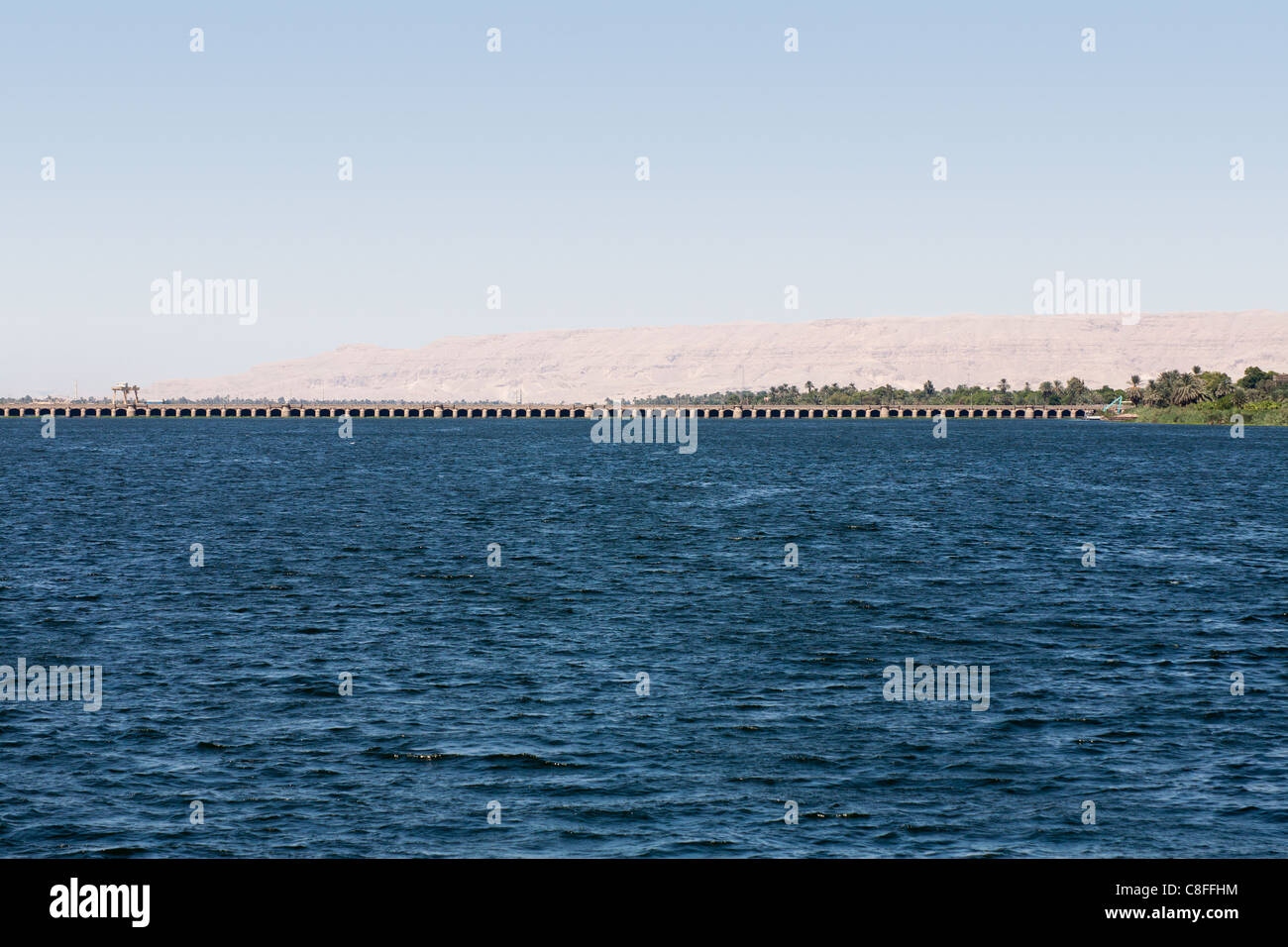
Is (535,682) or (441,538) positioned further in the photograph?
(441,538)

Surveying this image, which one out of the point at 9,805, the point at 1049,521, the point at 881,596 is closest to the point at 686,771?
the point at 9,805

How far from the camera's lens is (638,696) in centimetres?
3781

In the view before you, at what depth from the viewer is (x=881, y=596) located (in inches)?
2314

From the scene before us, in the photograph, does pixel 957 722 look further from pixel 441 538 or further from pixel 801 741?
pixel 441 538

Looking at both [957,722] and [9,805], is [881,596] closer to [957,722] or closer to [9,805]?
[957,722]

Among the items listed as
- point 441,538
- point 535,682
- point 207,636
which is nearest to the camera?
point 535,682

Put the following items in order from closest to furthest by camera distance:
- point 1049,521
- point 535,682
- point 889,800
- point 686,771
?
point 889,800 < point 686,771 < point 535,682 < point 1049,521

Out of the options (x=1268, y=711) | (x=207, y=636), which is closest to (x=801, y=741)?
(x=1268, y=711)

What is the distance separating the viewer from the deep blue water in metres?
26.7

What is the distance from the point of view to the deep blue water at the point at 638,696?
87.7 ft

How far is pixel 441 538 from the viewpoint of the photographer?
3342 inches

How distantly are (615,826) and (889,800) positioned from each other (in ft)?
22.3

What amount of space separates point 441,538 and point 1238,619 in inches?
2059

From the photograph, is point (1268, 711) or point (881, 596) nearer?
point (1268, 711)
